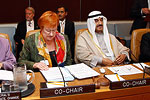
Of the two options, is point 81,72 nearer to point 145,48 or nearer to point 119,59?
point 119,59

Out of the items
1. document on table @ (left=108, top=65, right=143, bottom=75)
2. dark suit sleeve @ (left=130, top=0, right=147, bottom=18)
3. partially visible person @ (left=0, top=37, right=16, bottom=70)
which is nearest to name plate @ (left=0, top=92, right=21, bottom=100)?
partially visible person @ (left=0, top=37, right=16, bottom=70)

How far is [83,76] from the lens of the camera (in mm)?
2074

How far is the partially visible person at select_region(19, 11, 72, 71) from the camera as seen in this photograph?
2.51 metres

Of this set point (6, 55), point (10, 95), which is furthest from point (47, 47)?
point (10, 95)

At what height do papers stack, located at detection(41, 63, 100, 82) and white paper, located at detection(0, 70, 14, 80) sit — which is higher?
white paper, located at detection(0, 70, 14, 80)

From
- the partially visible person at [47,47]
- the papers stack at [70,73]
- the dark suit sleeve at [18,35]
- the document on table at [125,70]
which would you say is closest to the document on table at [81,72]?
the papers stack at [70,73]

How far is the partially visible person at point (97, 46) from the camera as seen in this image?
3062 mm

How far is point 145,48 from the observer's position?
3.19 meters

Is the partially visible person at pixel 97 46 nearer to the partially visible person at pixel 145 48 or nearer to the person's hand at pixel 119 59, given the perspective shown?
the person's hand at pixel 119 59

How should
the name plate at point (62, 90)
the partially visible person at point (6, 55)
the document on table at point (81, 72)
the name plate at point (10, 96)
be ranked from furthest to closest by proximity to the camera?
1. the partially visible person at point (6, 55)
2. the document on table at point (81, 72)
3. the name plate at point (62, 90)
4. the name plate at point (10, 96)

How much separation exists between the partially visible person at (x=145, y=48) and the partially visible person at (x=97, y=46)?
8.7 inches

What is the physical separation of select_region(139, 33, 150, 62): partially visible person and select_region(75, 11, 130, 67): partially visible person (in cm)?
22

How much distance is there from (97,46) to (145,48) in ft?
2.26

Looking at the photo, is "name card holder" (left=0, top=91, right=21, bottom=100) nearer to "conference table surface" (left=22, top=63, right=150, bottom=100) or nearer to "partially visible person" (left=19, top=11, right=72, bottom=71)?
"conference table surface" (left=22, top=63, right=150, bottom=100)
